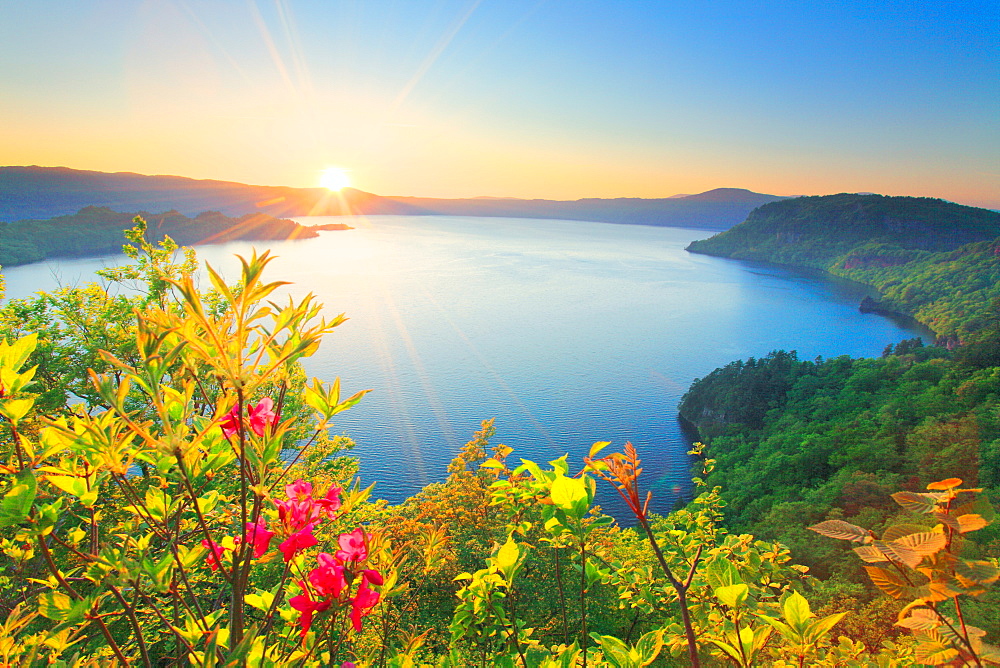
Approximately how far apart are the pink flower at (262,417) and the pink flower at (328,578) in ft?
Result: 1.00

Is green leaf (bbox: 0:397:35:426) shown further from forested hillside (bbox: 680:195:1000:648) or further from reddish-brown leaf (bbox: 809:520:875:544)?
forested hillside (bbox: 680:195:1000:648)

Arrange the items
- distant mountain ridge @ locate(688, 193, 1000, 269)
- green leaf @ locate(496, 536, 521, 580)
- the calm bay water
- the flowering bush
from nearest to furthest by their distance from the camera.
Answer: the flowering bush < green leaf @ locate(496, 536, 521, 580) < the calm bay water < distant mountain ridge @ locate(688, 193, 1000, 269)

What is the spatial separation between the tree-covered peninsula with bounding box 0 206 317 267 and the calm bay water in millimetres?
5078

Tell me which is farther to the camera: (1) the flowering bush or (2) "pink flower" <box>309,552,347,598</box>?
(2) "pink flower" <box>309,552,347,598</box>

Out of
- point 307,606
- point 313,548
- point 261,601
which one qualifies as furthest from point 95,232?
point 307,606

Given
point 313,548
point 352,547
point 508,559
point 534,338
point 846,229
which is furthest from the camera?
point 846,229

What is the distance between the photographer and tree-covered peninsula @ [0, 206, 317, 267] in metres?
65.4

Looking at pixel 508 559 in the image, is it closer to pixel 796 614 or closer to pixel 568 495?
pixel 568 495

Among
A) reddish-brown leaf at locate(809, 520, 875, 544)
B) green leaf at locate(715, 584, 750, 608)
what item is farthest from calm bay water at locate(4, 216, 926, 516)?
reddish-brown leaf at locate(809, 520, 875, 544)

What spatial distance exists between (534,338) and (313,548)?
42425 millimetres

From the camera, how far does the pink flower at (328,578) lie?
104 cm

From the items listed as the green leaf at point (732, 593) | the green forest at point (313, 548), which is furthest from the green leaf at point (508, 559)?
the green leaf at point (732, 593)

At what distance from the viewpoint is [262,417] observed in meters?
1.07

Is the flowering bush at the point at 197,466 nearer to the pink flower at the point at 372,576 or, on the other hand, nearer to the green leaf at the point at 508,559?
A: the pink flower at the point at 372,576
